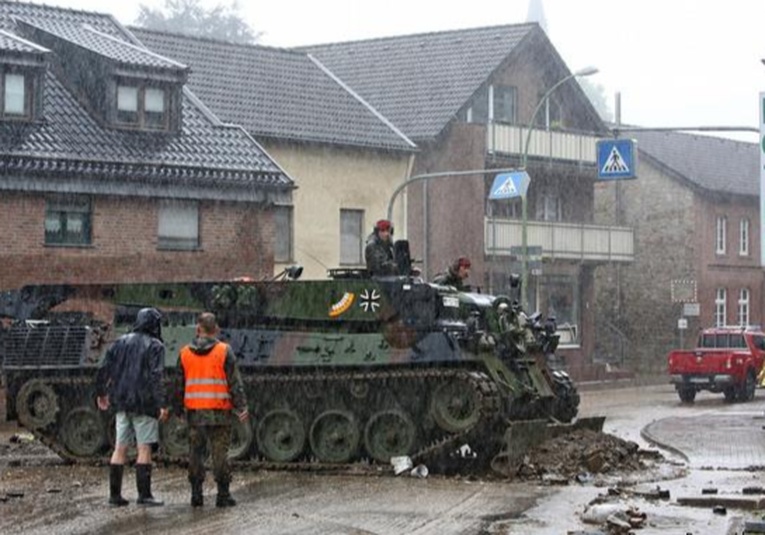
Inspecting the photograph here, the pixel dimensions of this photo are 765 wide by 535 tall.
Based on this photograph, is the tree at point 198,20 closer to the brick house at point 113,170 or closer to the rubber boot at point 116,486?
the brick house at point 113,170

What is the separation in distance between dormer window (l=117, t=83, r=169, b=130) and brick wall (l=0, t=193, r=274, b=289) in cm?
189

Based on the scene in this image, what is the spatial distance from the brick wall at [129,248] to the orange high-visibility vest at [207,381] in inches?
604

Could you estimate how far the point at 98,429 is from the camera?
20969mm

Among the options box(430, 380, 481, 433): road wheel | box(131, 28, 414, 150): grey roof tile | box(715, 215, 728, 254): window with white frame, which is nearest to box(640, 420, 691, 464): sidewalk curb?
box(430, 380, 481, 433): road wheel

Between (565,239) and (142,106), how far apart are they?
19.0 m

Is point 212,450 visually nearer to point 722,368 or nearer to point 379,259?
point 379,259

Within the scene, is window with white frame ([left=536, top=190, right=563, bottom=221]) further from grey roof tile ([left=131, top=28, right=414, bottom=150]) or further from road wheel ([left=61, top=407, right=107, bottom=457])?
road wheel ([left=61, top=407, right=107, bottom=457])

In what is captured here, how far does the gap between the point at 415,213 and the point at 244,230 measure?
41.5 ft

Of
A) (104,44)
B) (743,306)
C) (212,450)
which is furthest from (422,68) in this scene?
(212,450)

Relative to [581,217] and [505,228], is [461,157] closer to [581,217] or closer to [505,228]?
[505,228]

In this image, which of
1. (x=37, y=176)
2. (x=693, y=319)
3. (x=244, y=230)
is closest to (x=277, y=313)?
(x=37, y=176)

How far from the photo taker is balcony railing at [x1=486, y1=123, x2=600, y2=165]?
46.6 meters

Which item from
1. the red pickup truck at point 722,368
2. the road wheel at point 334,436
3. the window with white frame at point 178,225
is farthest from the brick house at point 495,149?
the road wheel at point 334,436

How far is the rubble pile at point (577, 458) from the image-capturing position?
18.7 m
